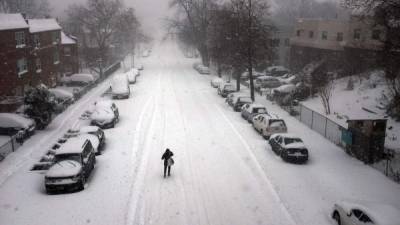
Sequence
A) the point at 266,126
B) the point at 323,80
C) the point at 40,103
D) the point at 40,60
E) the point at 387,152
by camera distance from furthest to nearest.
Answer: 1. the point at 40,60
2. the point at 323,80
3. the point at 40,103
4. the point at 266,126
5. the point at 387,152

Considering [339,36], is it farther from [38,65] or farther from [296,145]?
[38,65]

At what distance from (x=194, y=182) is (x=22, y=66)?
101ft

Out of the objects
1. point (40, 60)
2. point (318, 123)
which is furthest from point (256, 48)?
point (40, 60)

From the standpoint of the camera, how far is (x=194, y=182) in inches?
757

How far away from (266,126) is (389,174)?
8.54 meters

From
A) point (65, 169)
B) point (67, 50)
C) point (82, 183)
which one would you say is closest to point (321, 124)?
point (82, 183)

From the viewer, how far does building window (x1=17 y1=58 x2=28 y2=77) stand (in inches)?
1620

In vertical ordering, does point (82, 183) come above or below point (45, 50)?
below

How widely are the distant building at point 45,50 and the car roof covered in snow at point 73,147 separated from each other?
27603mm

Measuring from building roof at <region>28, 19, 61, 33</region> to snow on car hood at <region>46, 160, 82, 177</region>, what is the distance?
3202 cm

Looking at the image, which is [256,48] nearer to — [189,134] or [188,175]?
[189,134]

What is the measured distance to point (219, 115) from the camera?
1334 inches

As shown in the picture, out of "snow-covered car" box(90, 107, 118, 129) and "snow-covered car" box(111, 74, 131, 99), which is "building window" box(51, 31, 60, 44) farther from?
"snow-covered car" box(90, 107, 118, 129)

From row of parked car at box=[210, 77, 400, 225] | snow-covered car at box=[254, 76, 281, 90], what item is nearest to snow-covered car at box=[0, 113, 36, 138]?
row of parked car at box=[210, 77, 400, 225]
